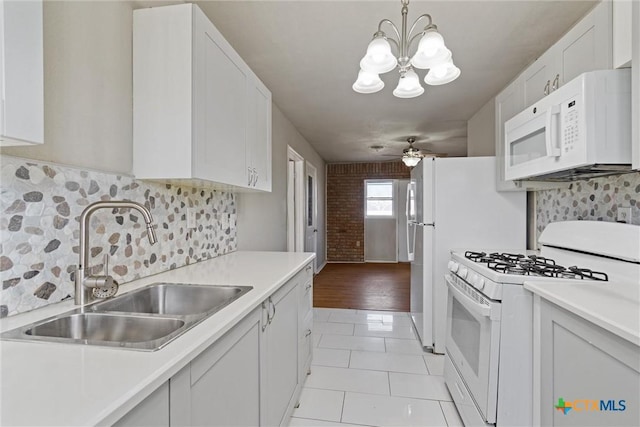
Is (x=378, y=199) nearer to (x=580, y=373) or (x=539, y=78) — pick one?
(x=539, y=78)

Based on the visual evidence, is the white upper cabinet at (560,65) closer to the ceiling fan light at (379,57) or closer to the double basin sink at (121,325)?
the ceiling fan light at (379,57)

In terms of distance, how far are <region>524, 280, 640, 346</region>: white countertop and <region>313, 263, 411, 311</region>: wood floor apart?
268 centimetres

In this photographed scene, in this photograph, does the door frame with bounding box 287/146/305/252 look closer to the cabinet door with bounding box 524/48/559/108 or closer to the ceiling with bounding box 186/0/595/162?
the ceiling with bounding box 186/0/595/162

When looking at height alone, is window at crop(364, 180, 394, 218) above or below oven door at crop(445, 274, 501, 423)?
above

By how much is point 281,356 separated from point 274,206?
214 cm

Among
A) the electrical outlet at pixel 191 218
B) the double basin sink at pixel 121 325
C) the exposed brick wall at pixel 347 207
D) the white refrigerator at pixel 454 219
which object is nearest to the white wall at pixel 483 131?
the white refrigerator at pixel 454 219

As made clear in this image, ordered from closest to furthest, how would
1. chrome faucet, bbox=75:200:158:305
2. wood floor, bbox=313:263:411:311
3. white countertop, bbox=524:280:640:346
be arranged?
white countertop, bbox=524:280:640:346, chrome faucet, bbox=75:200:158:305, wood floor, bbox=313:263:411:311

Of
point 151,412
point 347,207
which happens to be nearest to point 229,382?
point 151,412

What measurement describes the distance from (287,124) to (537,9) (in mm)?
2722

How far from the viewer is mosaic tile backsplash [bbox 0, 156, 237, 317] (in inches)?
38.0

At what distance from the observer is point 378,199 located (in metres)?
7.41

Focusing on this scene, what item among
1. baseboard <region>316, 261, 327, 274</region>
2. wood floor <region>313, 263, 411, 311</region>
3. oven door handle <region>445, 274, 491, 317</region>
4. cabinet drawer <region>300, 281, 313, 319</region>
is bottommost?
wood floor <region>313, 263, 411, 311</region>

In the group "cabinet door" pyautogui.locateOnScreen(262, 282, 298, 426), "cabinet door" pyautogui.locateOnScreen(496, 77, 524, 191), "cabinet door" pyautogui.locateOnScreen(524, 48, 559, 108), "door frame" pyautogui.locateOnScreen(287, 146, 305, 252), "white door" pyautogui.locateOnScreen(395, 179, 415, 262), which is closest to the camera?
"cabinet door" pyautogui.locateOnScreen(262, 282, 298, 426)

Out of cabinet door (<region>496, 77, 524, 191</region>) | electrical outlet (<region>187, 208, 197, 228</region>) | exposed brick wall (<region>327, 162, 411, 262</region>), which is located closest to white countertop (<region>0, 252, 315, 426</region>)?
electrical outlet (<region>187, 208, 197, 228</region>)
